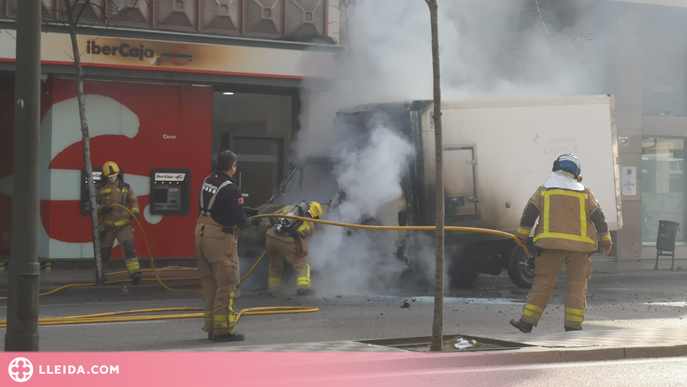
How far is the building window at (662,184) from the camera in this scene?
71.3ft

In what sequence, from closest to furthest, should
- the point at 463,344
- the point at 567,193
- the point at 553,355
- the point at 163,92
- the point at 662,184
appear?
the point at 553,355 → the point at 463,344 → the point at 567,193 → the point at 163,92 → the point at 662,184

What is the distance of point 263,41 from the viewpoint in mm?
17000

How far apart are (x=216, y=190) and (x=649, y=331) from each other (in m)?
4.51

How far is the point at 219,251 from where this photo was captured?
26.4 ft

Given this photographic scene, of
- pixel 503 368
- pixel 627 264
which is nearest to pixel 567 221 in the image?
pixel 503 368

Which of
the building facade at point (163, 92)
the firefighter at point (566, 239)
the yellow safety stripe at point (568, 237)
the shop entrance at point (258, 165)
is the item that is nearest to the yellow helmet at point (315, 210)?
the firefighter at point (566, 239)

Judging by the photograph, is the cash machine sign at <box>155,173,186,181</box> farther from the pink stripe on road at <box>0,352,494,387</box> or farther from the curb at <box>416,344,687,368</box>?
the curb at <box>416,344,687,368</box>

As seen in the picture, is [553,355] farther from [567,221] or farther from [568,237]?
[567,221]

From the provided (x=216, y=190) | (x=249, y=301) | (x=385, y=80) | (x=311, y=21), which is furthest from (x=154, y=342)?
(x=311, y=21)

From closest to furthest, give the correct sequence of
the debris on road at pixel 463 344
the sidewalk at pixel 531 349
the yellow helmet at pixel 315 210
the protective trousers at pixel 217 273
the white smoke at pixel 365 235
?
the sidewalk at pixel 531 349 → the debris on road at pixel 463 344 → the protective trousers at pixel 217 273 → the yellow helmet at pixel 315 210 → the white smoke at pixel 365 235

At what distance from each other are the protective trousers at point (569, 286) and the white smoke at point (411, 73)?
3804 mm

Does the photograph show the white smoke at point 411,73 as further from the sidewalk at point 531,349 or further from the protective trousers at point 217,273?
the sidewalk at point 531,349

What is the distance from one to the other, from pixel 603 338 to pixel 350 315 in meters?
3.08

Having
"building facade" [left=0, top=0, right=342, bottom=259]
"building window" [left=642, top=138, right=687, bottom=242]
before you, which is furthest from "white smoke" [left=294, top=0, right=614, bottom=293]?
"building window" [left=642, top=138, right=687, bottom=242]
